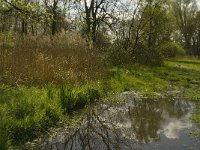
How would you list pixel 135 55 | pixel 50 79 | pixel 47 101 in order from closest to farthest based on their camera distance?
pixel 47 101 < pixel 50 79 < pixel 135 55

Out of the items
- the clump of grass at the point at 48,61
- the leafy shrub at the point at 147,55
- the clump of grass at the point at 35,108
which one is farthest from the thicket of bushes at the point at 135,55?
the clump of grass at the point at 35,108

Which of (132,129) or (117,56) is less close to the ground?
(117,56)

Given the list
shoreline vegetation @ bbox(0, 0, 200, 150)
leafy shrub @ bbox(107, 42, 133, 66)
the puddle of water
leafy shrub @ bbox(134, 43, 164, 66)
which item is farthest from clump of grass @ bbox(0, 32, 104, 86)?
leafy shrub @ bbox(134, 43, 164, 66)

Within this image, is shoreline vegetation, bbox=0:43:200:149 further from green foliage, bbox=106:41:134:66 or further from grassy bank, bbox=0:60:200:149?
green foliage, bbox=106:41:134:66

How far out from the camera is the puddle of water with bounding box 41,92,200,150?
23.3 feet

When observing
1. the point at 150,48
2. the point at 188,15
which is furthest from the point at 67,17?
the point at 188,15

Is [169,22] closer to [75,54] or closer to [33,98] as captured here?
[75,54]

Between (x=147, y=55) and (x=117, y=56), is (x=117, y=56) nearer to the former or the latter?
(x=117, y=56)

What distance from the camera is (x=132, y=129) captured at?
838 centimetres

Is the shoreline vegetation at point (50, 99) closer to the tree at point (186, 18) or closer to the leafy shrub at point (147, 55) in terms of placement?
the leafy shrub at point (147, 55)

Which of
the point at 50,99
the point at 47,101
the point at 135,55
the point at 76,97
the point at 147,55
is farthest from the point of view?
the point at 147,55

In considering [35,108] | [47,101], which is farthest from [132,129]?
[35,108]

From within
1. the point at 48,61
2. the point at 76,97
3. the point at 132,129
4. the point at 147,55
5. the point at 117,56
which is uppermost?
the point at 48,61

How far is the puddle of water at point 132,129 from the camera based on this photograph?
7105 millimetres
